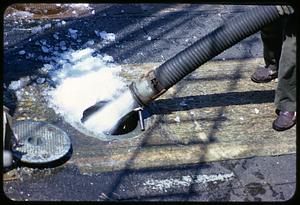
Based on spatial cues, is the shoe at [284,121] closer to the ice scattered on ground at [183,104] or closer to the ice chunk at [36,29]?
the ice scattered on ground at [183,104]

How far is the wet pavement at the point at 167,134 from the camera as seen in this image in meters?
4.56

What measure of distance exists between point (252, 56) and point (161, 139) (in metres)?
2.23

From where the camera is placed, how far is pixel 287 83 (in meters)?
5.32

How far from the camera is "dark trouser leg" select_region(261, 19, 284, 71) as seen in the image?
5.79 metres

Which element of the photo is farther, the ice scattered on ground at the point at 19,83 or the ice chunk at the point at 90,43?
the ice chunk at the point at 90,43

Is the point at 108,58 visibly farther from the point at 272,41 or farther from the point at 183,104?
the point at 272,41

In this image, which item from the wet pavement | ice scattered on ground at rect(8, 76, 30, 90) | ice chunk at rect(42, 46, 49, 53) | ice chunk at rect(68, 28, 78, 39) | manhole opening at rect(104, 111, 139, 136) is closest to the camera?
the wet pavement

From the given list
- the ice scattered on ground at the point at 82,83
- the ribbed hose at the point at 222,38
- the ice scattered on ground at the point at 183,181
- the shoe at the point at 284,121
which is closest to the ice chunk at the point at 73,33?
the ice scattered on ground at the point at 82,83

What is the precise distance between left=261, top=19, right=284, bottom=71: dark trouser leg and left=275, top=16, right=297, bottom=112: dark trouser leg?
1.95 ft

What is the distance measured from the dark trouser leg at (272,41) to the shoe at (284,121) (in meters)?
0.90

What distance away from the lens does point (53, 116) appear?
530 centimetres

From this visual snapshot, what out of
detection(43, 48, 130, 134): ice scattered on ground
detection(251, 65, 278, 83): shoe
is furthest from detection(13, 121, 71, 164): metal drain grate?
detection(251, 65, 278, 83): shoe

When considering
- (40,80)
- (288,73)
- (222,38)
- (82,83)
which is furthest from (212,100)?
(40,80)

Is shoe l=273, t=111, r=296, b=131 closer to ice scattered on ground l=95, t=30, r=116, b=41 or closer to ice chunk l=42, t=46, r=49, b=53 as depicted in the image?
ice scattered on ground l=95, t=30, r=116, b=41
